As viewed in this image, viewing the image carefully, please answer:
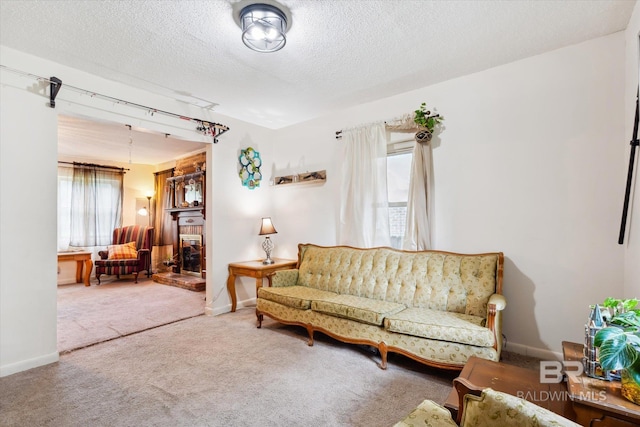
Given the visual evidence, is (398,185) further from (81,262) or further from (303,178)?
(81,262)

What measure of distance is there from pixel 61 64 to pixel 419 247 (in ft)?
12.6

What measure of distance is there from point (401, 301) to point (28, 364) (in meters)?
3.27

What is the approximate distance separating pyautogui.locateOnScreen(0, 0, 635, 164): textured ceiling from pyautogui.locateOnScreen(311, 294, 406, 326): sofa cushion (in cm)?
223

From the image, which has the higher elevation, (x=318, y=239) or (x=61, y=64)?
(x=61, y=64)

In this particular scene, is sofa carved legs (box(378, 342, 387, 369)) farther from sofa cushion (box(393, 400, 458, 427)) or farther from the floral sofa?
sofa cushion (box(393, 400, 458, 427))

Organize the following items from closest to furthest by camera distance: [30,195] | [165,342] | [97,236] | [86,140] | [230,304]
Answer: [30,195] < [165,342] < [230,304] < [86,140] < [97,236]

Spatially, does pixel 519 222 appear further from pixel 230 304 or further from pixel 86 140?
pixel 86 140

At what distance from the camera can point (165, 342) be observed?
309cm

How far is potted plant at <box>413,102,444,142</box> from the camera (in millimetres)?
3174

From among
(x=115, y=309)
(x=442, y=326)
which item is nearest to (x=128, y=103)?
(x=115, y=309)

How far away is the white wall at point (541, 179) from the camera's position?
2.43 metres

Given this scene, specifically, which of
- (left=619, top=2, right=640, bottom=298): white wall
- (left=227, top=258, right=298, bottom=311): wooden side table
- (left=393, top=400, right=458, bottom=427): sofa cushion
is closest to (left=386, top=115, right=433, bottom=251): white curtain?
(left=619, top=2, right=640, bottom=298): white wall

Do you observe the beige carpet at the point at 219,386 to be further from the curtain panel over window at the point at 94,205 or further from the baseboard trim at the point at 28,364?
the curtain panel over window at the point at 94,205

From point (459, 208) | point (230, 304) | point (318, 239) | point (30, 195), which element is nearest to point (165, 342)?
point (230, 304)
